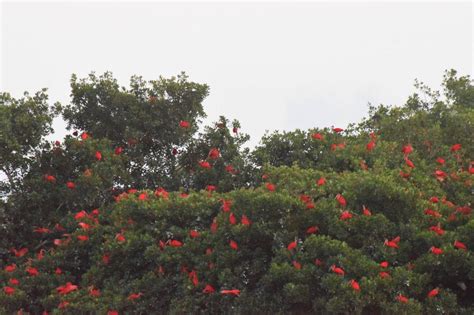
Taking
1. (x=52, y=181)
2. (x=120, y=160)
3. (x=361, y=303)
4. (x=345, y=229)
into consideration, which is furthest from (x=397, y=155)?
(x=52, y=181)

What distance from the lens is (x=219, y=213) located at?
9234 mm

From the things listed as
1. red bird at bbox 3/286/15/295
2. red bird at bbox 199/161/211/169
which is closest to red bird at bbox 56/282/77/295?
red bird at bbox 3/286/15/295

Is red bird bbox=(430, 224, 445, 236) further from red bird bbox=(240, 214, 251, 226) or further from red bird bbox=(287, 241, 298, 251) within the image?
red bird bbox=(240, 214, 251, 226)

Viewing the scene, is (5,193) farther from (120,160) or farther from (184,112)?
(184,112)

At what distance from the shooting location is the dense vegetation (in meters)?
7.96

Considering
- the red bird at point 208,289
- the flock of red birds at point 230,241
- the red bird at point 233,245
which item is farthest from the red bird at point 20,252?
the red bird at point 233,245

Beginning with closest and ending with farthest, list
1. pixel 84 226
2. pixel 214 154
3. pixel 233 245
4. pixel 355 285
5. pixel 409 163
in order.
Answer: pixel 355 285, pixel 233 245, pixel 409 163, pixel 84 226, pixel 214 154

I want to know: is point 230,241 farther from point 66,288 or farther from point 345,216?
point 66,288

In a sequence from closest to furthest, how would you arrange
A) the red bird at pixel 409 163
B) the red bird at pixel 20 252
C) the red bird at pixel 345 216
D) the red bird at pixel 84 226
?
the red bird at pixel 345 216 → the red bird at pixel 409 163 → the red bird at pixel 84 226 → the red bird at pixel 20 252

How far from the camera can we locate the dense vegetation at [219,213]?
7965 mm

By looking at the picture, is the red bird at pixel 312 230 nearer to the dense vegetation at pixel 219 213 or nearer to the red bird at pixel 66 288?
the dense vegetation at pixel 219 213

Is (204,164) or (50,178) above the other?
(50,178)

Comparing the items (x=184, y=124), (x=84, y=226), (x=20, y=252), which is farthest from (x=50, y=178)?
(x=184, y=124)

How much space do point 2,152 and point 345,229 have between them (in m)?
6.56
